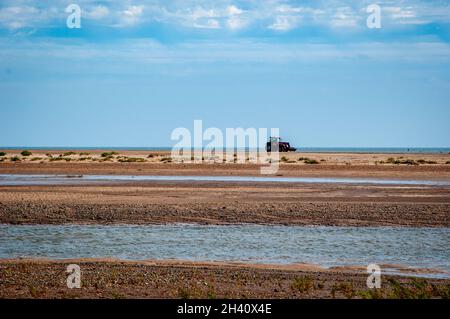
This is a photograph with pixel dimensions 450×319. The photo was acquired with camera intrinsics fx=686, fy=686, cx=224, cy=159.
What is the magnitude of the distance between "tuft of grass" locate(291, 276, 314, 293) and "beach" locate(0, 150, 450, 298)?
31mm

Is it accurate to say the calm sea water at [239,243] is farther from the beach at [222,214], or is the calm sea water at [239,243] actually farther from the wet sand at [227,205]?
the wet sand at [227,205]

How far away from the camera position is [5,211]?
2586 cm

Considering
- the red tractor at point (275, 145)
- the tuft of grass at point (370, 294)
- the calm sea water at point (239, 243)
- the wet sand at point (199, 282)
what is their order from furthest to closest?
1. the red tractor at point (275, 145)
2. the calm sea water at point (239, 243)
3. the wet sand at point (199, 282)
4. the tuft of grass at point (370, 294)

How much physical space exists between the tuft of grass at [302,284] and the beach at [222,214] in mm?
31

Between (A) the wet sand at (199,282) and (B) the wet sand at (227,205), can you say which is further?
(B) the wet sand at (227,205)

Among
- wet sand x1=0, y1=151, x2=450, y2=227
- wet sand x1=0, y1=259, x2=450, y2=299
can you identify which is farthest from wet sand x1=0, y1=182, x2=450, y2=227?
wet sand x1=0, y1=259, x2=450, y2=299

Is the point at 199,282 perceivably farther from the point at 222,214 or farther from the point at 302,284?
the point at 222,214

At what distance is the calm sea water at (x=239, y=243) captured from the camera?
17.4m

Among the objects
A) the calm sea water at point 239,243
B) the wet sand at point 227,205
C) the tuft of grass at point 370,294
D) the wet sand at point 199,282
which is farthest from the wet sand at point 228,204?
the tuft of grass at point 370,294

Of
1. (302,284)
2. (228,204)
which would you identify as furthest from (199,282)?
(228,204)

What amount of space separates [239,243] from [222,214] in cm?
617

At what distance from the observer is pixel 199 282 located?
13.7 m
